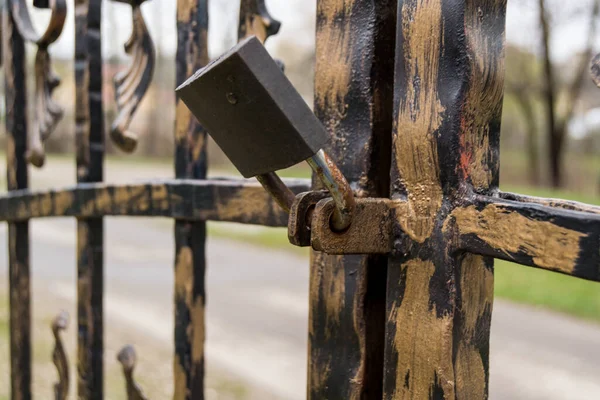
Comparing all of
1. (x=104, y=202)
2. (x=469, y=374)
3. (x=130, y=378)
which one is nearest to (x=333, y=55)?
(x=469, y=374)

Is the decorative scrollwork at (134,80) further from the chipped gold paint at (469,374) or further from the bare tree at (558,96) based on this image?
the bare tree at (558,96)

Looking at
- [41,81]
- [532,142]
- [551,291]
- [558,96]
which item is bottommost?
[551,291]

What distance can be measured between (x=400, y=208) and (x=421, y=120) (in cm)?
7

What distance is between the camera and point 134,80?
31.8 inches

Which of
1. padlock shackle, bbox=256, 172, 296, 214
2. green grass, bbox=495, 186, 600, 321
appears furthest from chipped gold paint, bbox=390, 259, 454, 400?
green grass, bbox=495, 186, 600, 321

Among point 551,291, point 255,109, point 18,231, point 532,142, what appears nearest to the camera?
point 255,109

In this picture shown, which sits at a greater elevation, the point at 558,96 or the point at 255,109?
the point at 558,96

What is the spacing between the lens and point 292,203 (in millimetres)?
483

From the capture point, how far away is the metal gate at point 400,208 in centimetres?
48

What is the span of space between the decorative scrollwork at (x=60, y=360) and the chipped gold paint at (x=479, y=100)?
0.74 m

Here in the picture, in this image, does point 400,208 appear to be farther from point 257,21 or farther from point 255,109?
point 257,21

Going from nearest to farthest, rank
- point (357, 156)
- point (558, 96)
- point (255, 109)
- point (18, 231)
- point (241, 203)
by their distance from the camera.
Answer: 1. point (255, 109)
2. point (357, 156)
3. point (241, 203)
4. point (18, 231)
5. point (558, 96)

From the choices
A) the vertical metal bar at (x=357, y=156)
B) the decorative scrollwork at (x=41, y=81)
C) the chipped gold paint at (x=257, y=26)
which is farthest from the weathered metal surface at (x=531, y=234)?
the decorative scrollwork at (x=41, y=81)

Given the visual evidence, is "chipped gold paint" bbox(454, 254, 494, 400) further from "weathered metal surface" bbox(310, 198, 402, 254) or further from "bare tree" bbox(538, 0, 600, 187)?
"bare tree" bbox(538, 0, 600, 187)
